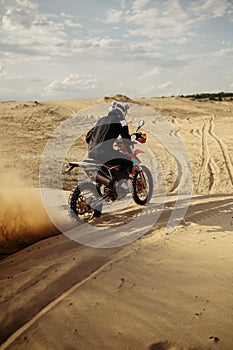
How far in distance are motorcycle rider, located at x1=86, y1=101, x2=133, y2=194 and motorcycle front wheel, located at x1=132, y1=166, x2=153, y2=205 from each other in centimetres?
44

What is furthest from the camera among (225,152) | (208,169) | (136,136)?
(225,152)

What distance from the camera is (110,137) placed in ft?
17.5

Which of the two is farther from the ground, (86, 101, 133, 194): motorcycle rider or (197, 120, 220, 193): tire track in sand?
(86, 101, 133, 194): motorcycle rider

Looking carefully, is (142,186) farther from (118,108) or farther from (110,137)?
(118,108)

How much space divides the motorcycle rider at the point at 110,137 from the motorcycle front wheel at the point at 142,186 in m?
0.44

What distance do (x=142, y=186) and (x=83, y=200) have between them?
1381mm

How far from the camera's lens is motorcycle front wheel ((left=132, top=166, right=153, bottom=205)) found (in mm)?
6000

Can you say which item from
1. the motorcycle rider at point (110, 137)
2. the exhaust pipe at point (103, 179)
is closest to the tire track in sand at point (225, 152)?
the motorcycle rider at point (110, 137)

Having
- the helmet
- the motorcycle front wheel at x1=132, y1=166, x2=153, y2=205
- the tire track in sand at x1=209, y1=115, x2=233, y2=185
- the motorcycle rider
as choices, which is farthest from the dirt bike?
the tire track in sand at x1=209, y1=115, x2=233, y2=185

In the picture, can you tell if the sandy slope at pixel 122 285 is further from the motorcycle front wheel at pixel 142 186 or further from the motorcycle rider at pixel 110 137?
the motorcycle rider at pixel 110 137

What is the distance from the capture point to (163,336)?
244cm

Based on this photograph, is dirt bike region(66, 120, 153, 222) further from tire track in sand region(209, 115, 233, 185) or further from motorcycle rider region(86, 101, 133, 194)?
tire track in sand region(209, 115, 233, 185)

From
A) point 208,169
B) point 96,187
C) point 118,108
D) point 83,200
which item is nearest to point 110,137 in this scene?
point 118,108

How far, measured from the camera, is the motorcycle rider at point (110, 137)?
5293mm
